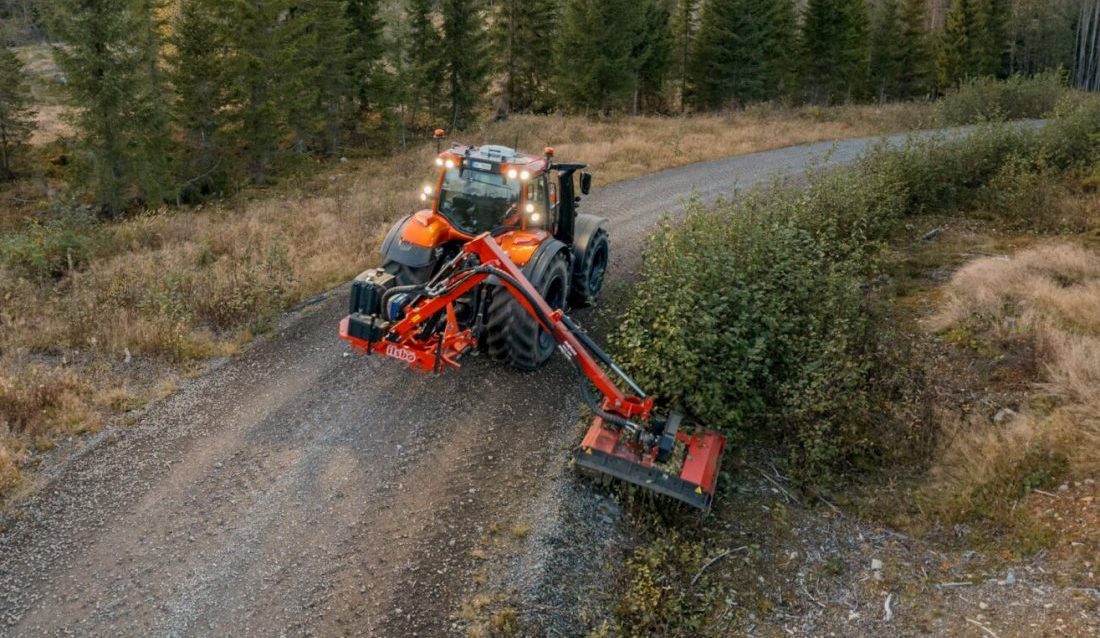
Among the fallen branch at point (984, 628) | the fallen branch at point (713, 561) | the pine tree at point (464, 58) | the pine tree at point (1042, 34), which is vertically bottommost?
the fallen branch at point (984, 628)

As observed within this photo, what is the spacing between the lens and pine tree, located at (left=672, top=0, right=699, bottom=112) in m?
40.0

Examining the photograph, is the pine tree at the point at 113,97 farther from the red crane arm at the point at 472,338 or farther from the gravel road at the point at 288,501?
the red crane arm at the point at 472,338

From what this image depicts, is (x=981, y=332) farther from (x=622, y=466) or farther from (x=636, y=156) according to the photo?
(x=636, y=156)

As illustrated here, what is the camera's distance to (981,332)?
9.56 metres

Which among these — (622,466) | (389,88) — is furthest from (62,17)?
(622,466)

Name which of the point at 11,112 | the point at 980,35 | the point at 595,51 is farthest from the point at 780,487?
the point at 980,35

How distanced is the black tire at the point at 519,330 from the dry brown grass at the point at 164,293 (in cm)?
389

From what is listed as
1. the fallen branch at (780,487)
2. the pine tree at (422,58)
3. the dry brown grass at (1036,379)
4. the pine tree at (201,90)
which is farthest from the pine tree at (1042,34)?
the fallen branch at (780,487)

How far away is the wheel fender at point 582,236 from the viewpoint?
1052 centimetres

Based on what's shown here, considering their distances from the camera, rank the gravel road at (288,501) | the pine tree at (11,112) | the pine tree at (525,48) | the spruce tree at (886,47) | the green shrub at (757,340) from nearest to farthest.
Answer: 1. the gravel road at (288,501)
2. the green shrub at (757,340)
3. the pine tree at (11,112)
4. the pine tree at (525,48)
5. the spruce tree at (886,47)

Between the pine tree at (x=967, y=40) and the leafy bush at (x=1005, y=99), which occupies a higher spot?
the pine tree at (x=967, y=40)

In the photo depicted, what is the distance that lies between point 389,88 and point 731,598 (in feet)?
84.7

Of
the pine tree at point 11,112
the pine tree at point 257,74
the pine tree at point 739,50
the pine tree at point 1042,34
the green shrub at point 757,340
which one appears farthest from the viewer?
the pine tree at point 1042,34

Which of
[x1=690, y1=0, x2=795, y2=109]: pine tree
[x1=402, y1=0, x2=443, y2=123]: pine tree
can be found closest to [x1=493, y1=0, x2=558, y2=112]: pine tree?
[x1=402, y1=0, x2=443, y2=123]: pine tree
